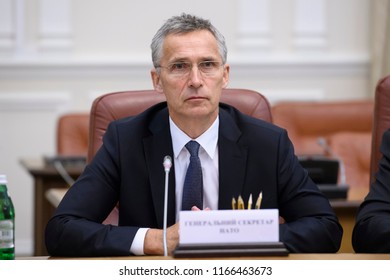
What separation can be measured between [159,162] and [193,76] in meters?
0.33

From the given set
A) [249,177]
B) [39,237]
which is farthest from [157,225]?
[39,237]

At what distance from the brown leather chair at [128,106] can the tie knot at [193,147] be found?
15.0 inches

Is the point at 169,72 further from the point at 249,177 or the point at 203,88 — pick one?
the point at 249,177

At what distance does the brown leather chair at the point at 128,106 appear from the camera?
10.6 ft

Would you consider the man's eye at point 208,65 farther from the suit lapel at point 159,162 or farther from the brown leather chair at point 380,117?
the brown leather chair at point 380,117

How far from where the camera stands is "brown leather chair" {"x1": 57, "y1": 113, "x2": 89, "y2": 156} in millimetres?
5527

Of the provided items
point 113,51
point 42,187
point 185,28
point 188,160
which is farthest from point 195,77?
point 113,51

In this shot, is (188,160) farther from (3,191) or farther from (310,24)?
(310,24)

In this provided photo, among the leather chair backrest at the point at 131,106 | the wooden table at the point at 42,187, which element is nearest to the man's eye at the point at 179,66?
the leather chair backrest at the point at 131,106

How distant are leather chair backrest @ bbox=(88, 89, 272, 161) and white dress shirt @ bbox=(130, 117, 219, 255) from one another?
0.32m

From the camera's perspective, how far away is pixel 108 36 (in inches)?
276

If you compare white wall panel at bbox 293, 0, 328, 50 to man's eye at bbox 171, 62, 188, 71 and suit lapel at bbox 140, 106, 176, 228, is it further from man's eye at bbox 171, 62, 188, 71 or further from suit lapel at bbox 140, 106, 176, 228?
man's eye at bbox 171, 62, 188, 71

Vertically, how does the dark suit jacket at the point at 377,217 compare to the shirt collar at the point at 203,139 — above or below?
below

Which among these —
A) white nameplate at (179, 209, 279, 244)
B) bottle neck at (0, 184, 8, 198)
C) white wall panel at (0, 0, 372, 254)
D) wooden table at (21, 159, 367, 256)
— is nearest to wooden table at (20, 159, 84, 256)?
wooden table at (21, 159, 367, 256)
